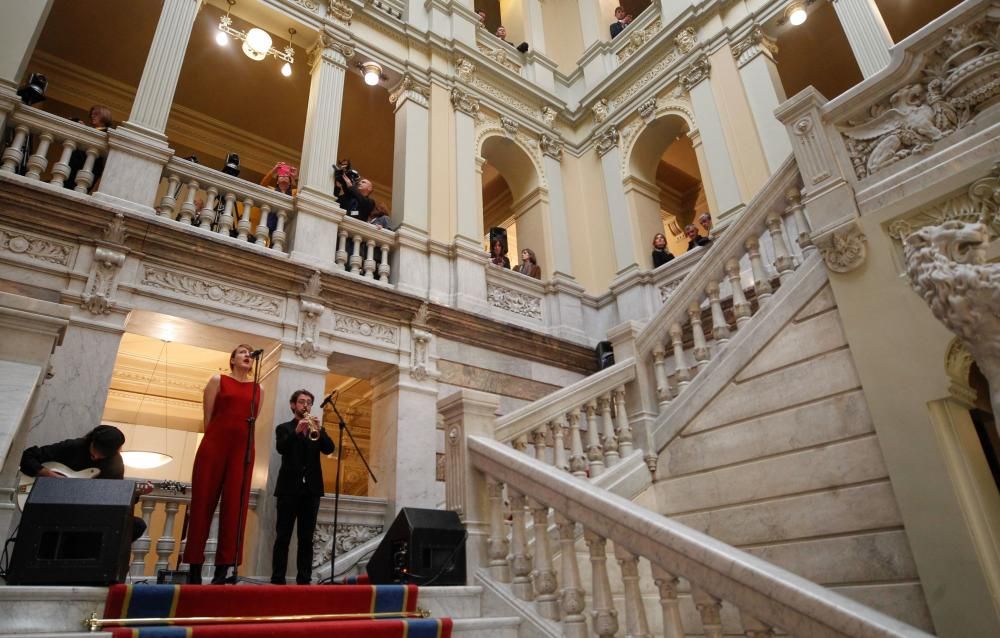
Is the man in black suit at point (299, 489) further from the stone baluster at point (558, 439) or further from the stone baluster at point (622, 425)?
the stone baluster at point (622, 425)

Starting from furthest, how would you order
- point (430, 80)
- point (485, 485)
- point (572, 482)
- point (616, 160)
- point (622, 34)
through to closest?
point (622, 34) → point (616, 160) → point (430, 80) → point (485, 485) → point (572, 482)

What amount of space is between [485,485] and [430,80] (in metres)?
7.07

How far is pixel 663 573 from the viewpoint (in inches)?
92.0

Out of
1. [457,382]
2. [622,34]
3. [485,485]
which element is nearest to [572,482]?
[485,485]

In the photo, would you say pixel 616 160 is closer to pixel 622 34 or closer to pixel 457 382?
pixel 622 34

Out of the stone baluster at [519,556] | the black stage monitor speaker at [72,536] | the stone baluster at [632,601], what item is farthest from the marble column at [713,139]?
the black stage monitor speaker at [72,536]

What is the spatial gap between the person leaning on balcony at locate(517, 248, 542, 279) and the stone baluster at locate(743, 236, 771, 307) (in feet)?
15.0

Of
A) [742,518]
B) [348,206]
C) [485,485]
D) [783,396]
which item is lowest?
[742,518]

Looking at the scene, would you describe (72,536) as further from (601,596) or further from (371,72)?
(371,72)

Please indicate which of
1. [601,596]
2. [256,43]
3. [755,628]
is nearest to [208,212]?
[256,43]

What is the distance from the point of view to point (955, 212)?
10.8 feet

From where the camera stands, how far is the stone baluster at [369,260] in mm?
6863

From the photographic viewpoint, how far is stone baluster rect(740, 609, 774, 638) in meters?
2.02

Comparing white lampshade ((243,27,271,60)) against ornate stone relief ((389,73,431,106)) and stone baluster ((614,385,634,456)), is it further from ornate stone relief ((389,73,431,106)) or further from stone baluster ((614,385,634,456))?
stone baluster ((614,385,634,456))
